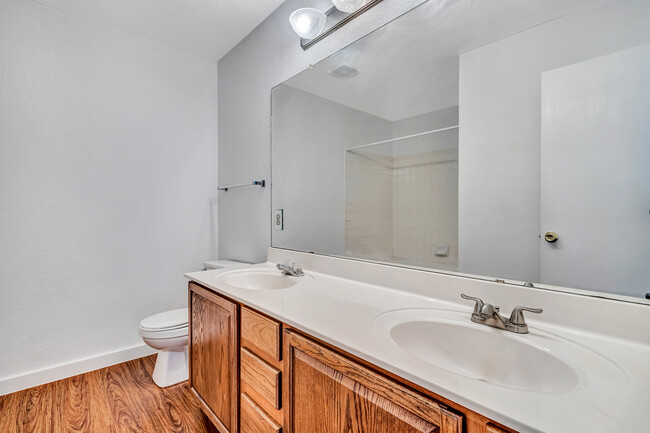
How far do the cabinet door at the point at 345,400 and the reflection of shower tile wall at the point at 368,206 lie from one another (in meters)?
0.62

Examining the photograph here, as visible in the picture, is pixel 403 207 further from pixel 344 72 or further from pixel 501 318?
pixel 344 72

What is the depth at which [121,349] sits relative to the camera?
7.10ft

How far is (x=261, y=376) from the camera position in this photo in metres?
1.04

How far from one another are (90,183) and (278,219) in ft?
4.44

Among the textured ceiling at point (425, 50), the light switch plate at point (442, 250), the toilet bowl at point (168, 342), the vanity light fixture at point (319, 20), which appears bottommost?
the toilet bowl at point (168, 342)

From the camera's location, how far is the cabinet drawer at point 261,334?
97cm

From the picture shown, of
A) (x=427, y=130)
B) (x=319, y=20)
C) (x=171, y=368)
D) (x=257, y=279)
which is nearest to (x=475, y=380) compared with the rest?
(x=427, y=130)

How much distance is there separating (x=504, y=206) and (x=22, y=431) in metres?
2.44

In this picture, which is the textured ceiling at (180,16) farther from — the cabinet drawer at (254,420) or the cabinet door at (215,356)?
the cabinet drawer at (254,420)

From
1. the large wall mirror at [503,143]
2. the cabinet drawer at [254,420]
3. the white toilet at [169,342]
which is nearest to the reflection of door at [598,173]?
the large wall mirror at [503,143]

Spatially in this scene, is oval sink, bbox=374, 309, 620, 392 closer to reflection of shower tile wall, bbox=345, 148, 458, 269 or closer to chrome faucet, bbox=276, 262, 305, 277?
reflection of shower tile wall, bbox=345, 148, 458, 269

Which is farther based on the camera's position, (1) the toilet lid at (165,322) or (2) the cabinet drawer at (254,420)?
(1) the toilet lid at (165,322)

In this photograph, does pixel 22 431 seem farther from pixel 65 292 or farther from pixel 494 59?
pixel 494 59

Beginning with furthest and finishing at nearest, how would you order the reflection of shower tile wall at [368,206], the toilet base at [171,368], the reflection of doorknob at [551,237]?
the toilet base at [171,368] < the reflection of shower tile wall at [368,206] < the reflection of doorknob at [551,237]
